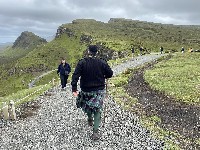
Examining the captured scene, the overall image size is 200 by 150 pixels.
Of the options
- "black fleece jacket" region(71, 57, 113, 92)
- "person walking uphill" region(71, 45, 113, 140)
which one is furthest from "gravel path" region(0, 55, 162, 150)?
"black fleece jacket" region(71, 57, 113, 92)

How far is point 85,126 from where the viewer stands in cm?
1661

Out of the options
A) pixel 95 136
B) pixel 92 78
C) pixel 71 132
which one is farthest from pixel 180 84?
pixel 92 78

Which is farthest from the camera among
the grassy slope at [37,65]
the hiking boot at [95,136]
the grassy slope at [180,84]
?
the grassy slope at [37,65]

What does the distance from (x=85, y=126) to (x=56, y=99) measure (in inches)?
366

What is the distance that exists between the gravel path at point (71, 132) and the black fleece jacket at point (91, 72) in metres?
2.34

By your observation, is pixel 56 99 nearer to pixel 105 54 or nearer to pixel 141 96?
pixel 141 96

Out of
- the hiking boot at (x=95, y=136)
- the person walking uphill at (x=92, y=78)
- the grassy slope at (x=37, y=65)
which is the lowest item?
the grassy slope at (x=37, y=65)

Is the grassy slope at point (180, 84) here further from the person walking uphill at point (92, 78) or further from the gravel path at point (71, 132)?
the person walking uphill at point (92, 78)

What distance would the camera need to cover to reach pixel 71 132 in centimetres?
1582

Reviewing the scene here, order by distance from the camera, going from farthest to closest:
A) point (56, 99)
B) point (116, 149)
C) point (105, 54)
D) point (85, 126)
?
point (105, 54), point (56, 99), point (85, 126), point (116, 149)

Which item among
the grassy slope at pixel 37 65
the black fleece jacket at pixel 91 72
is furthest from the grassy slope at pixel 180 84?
the grassy slope at pixel 37 65

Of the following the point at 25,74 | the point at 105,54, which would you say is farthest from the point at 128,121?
the point at 25,74

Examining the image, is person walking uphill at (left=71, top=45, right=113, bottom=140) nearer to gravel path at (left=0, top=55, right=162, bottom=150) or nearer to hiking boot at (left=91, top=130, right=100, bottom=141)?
hiking boot at (left=91, top=130, right=100, bottom=141)

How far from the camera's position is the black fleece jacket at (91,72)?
13452 mm
